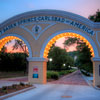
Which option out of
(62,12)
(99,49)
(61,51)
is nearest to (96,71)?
(99,49)

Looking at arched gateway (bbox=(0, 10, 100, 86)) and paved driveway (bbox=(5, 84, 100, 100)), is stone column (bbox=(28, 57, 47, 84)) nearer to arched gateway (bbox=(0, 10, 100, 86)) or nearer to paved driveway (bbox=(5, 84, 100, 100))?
arched gateway (bbox=(0, 10, 100, 86))

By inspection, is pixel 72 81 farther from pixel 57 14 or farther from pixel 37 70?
pixel 57 14

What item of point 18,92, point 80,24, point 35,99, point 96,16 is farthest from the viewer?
point 96,16

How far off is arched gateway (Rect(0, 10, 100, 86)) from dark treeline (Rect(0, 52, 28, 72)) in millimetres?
24194

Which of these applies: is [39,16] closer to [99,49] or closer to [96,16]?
[99,49]

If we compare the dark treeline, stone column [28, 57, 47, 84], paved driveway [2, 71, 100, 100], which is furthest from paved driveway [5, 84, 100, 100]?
the dark treeline

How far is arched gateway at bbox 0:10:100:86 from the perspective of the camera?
16922mm

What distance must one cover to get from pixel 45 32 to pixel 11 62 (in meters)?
28.2

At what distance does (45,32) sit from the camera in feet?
59.7

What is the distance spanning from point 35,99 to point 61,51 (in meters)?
30.9

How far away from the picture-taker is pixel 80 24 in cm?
1734

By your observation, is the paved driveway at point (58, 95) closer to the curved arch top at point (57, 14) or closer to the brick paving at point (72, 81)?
the brick paving at point (72, 81)

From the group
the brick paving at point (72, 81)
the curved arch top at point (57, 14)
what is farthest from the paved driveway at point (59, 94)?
the curved arch top at point (57, 14)

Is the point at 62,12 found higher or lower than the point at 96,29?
higher
